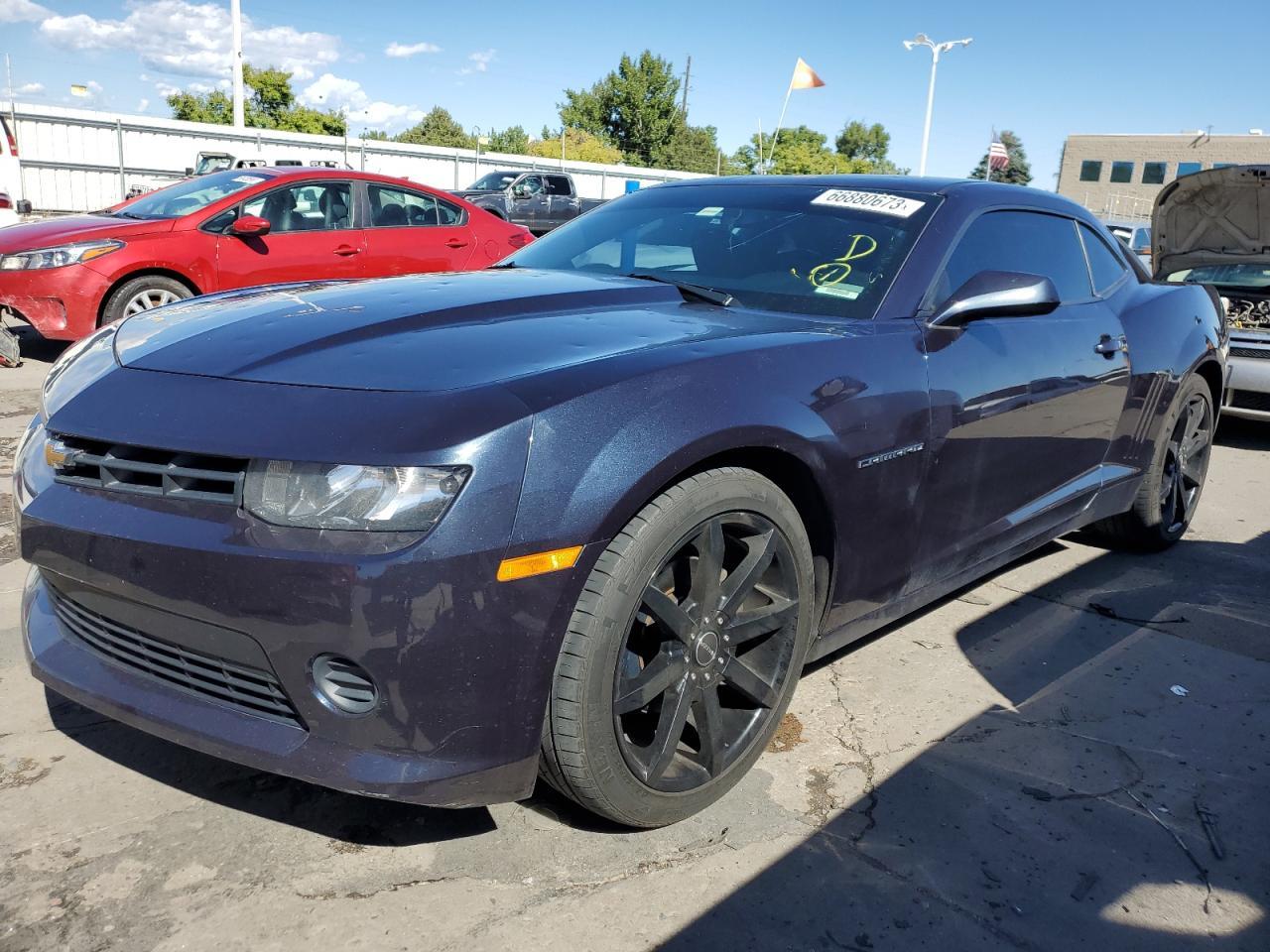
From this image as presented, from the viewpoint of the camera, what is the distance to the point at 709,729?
7.47 feet

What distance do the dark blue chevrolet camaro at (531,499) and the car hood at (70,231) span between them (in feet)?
15.9

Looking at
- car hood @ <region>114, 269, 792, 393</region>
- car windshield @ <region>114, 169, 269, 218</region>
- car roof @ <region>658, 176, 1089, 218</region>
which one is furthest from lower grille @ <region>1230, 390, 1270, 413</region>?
car windshield @ <region>114, 169, 269, 218</region>

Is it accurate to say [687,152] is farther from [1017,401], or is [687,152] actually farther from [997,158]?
[1017,401]

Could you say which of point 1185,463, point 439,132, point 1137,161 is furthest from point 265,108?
point 1185,463

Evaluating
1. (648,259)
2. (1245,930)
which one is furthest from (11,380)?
(1245,930)

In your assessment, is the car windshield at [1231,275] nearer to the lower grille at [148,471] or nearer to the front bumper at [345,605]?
the front bumper at [345,605]

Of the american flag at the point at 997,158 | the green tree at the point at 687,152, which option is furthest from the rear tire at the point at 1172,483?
the green tree at the point at 687,152

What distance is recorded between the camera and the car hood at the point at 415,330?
202 centimetres

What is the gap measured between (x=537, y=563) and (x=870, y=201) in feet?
6.17

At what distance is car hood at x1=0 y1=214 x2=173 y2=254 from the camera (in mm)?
6820

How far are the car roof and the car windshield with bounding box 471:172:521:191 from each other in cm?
1959

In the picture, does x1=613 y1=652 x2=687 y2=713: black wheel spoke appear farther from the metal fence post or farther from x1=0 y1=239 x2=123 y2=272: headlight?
the metal fence post

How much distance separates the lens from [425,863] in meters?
2.11

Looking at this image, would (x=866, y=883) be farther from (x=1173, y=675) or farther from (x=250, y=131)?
(x=250, y=131)
